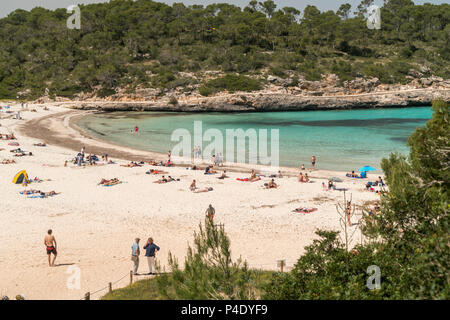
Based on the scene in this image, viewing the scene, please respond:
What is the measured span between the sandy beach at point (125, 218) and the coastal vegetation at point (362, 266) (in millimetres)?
4621

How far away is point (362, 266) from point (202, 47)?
8497cm

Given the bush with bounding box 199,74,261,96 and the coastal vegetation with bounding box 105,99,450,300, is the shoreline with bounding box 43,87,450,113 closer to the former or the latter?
the bush with bounding box 199,74,261,96

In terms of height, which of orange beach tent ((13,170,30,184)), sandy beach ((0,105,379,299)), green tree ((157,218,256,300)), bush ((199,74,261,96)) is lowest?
sandy beach ((0,105,379,299))

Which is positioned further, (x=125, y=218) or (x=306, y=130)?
(x=306, y=130)

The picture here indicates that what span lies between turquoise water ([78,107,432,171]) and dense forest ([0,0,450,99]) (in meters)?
12.1

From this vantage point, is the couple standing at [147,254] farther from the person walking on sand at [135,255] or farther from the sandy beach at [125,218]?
the sandy beach at [125,218]

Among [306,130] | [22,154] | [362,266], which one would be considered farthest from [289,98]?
[362,266]

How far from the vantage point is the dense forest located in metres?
77.0

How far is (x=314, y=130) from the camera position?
49812 mm

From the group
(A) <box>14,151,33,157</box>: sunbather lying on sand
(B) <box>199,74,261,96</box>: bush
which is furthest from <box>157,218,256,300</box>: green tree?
(B) <box>199,74,261,96</box>: bush

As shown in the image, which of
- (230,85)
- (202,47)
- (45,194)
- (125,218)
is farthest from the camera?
(202,47)

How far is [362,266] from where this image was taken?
643cm

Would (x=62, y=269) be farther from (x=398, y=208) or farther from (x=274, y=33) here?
(x=274, y=33)

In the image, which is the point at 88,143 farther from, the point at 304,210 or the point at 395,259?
the point at 395,259
